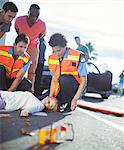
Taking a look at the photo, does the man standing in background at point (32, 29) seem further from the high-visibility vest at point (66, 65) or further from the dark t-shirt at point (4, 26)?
the high-visibility vest at point (66, 65)

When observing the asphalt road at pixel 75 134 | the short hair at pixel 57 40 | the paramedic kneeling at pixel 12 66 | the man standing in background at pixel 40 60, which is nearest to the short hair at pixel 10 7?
the paramedic kneeling at pixel 12 66

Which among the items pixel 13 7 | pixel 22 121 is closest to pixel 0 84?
pixel 13 7

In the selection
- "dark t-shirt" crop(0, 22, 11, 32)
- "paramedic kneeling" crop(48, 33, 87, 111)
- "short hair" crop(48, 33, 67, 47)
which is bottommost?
"paramedic kneeling" crop(48, 33, 87, 111)

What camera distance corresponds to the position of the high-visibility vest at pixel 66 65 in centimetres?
379

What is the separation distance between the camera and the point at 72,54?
3.79 metres

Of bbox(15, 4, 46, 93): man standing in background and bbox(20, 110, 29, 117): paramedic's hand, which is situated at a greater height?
bbox(15, 4, 46, 93): man standing in background

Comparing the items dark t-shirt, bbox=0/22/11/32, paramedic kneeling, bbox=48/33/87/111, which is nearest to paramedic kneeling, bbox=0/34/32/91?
dark t-shirt, bbox=0/22/11/32

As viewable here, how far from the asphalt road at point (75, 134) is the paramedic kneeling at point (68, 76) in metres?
0.46

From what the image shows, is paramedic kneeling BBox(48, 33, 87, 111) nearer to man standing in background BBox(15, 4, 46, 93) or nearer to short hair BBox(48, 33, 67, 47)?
short hair BBox(48, 33, 67, 47)

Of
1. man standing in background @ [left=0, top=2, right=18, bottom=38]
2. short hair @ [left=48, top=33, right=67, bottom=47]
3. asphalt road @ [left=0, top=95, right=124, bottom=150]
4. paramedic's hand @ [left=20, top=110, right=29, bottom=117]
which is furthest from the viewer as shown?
man standing in background @ [left=0, top=2, right=18, bottom=38]

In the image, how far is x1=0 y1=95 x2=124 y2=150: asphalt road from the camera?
79.4 inches

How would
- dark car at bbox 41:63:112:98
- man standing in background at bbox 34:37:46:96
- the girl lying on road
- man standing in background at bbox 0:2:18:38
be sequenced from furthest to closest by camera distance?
dark car at bbox 41:63:112:98
man standing in background at bbox 34:37:46:96
man standing in background at bbox 0:2:18:38
the girl lying on road

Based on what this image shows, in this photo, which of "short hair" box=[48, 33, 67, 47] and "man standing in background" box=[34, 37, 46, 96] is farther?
"man standing in background" box=[34, 37, 46, 96]

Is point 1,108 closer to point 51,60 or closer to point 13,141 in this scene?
point 51,60
